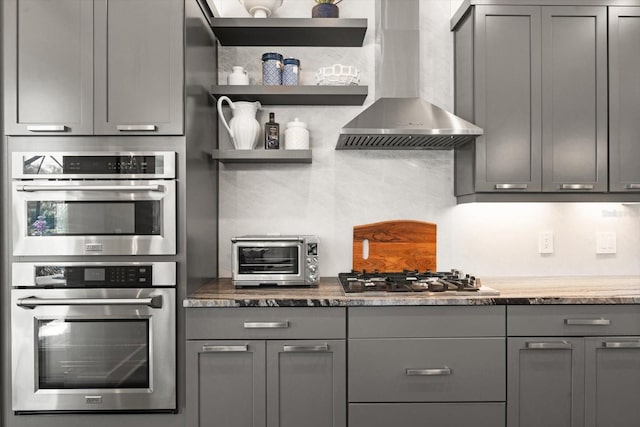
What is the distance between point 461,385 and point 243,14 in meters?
2.32

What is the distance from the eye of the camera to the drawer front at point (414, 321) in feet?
6.39

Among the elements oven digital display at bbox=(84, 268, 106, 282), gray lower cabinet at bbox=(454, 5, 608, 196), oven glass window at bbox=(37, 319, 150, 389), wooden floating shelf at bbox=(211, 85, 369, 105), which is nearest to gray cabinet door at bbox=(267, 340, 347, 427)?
oven glass window at bbox=(37, 319, 150, 389)

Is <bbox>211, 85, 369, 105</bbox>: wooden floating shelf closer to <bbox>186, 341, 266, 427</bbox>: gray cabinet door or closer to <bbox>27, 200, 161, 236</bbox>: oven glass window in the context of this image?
<bbox>27, 200, 161, 236</bbox>: oven glass window

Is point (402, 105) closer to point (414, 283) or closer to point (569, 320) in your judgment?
point (414, 283)

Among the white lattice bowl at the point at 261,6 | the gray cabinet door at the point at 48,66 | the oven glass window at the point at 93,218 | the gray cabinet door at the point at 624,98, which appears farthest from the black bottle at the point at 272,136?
the gray cabinet door at the point at 624,98

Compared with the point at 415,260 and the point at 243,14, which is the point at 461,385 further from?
the point at 243,14

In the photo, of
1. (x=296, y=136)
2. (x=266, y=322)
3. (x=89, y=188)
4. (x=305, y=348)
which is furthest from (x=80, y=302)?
(x=296, y=136)

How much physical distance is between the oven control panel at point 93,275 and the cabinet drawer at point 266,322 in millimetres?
271

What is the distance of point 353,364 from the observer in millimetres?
1945

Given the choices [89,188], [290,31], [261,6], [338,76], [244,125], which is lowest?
[89,188]

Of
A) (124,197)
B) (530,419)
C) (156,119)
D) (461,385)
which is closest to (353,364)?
(461,385)

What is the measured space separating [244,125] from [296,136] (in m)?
0.29

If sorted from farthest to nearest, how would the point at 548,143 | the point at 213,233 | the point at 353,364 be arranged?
the point at 213,233 → the point at 548,143 → the point at 353,364

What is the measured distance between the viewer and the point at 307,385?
1942mm
